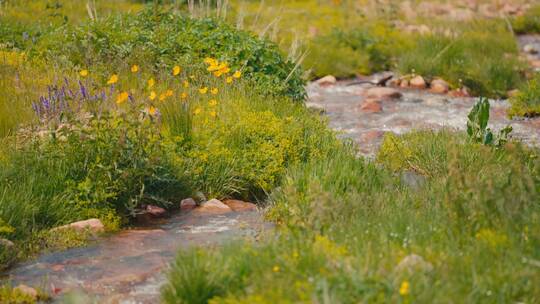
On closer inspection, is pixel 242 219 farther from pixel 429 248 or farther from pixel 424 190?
pixel 429 248

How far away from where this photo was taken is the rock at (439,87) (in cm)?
1420

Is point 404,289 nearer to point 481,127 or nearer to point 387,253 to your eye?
point 387,253

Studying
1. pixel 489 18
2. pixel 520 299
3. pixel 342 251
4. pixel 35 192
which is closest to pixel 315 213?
pixel 342 251

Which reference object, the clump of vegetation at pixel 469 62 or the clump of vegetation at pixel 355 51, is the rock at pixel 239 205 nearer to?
the clump of vegetation at pixel 469 62

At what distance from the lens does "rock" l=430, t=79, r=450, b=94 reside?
46.6 feet

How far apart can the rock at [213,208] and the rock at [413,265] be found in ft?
9.21

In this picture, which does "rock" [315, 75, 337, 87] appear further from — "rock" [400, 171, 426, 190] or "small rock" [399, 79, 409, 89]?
"rock" [400, 171, 426, 190]

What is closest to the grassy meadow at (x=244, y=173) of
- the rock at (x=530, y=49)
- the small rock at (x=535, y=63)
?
the small rock at (x=535, y=63)

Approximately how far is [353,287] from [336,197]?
2.09m

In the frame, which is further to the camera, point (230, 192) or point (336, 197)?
point (230, 192)

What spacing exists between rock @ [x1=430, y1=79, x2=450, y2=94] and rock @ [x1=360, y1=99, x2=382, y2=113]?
190 centimetres

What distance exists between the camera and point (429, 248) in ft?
15.7

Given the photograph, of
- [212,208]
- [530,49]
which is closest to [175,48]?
[212,208]

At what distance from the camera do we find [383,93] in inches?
535
